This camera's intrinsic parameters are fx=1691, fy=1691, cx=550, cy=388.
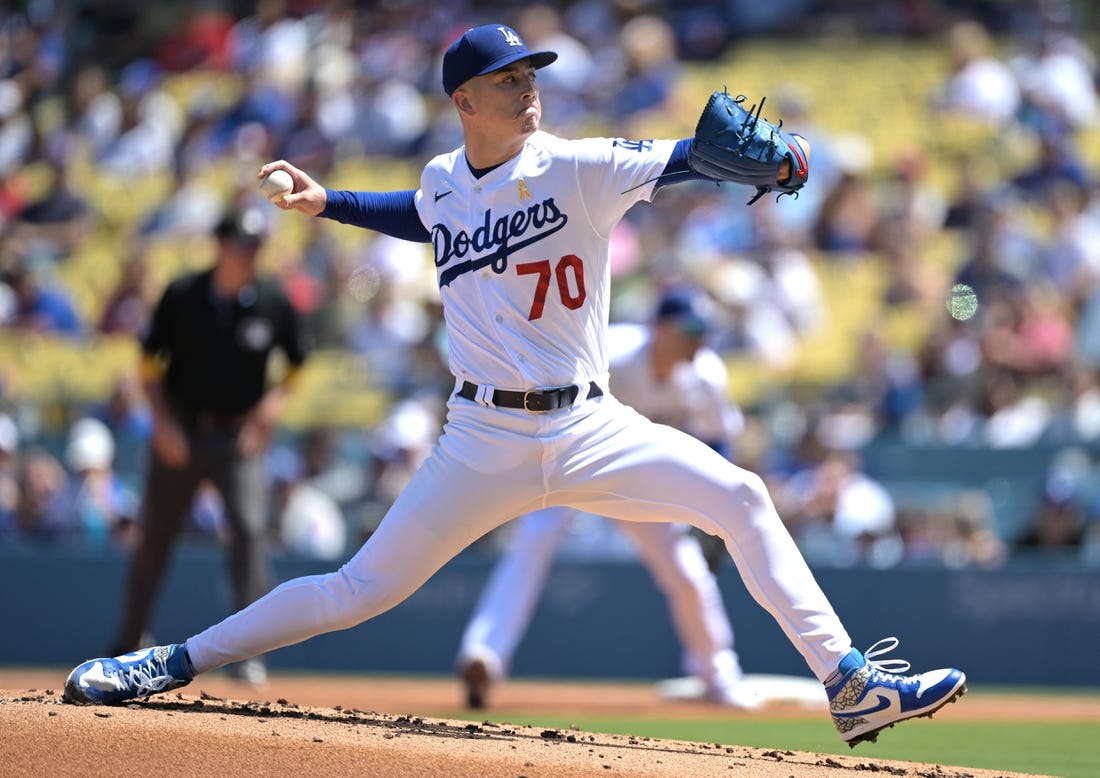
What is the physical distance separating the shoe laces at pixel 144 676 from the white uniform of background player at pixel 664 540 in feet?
8.88

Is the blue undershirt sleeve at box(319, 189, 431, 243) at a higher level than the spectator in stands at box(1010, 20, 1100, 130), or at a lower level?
lower

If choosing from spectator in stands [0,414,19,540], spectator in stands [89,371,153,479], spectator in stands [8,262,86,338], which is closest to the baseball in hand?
spectator in stands [0,414,19,540]

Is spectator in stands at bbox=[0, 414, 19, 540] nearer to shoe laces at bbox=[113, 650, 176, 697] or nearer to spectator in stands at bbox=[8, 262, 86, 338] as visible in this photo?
spectator in stands at bbox=[8, 262, 86, 338]

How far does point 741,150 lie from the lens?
4957mm

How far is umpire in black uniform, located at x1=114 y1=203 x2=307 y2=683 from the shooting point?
344 inches

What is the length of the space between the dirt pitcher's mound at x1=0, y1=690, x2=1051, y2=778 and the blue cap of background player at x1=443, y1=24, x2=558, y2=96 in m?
2.02

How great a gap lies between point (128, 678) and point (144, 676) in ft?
0.16

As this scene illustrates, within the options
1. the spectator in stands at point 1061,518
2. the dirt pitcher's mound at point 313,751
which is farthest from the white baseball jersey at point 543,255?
the spectator in stands at point 1061,518

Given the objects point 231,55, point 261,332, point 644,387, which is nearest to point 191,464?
point 261,332

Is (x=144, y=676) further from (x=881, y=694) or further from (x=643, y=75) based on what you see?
(x=643, y=75)

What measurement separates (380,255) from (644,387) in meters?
6.45

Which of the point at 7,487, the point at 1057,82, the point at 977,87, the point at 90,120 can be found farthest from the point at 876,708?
the point at 90,120

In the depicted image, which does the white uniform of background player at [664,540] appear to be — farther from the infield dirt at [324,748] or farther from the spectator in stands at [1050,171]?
the spectator in stands at [1050,171]

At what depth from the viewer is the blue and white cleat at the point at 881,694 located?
4.95m
